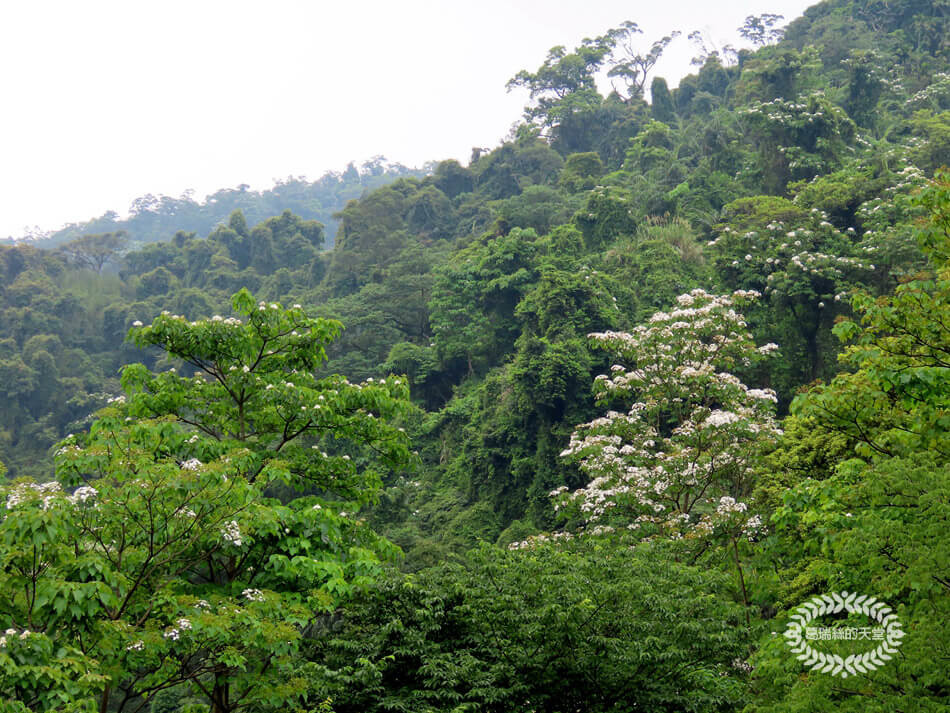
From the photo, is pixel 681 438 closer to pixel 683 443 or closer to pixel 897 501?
pixel 683 443

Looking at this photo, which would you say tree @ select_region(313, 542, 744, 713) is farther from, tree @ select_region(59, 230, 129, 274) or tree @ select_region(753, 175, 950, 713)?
tree @ select_region(59, 230, 129, 274)

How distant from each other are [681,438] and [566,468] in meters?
6.12

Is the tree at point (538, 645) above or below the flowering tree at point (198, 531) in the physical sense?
below

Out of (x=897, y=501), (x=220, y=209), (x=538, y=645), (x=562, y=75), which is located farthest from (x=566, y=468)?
(x=220, y=209)

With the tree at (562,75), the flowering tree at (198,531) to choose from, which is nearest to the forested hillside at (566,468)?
the flowering tree at (198,531)

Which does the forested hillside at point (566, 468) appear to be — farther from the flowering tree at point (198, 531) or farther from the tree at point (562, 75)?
the tree at point (562, 75)

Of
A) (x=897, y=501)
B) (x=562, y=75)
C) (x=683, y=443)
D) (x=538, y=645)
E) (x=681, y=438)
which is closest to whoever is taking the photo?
(x=897, y=501)

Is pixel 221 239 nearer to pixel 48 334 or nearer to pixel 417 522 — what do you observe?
pixel 48 334

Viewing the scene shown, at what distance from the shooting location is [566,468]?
19.2 m

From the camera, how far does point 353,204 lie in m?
40.7

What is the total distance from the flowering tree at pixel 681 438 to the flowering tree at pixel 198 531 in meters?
5.29

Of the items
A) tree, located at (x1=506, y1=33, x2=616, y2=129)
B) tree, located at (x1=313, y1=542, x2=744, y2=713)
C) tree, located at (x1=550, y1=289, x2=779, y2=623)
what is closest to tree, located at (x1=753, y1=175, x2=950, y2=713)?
tree, located at (x1=313, y1=542, x2=744, y2=713)

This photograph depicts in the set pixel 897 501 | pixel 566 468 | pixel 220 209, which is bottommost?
pixel 566 468

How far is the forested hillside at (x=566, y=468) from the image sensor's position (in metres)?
5.70
